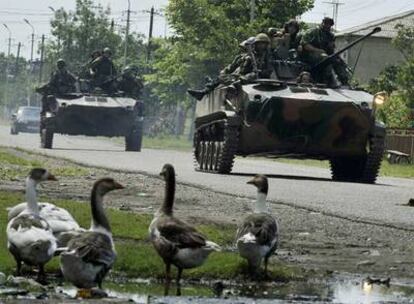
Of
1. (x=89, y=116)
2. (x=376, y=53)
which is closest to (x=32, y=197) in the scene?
(x=89, y=116)

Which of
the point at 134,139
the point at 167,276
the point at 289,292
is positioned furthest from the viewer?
the point at 134,139

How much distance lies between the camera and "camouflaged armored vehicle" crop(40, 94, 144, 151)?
48.7 m

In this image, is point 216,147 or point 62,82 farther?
point 62,82

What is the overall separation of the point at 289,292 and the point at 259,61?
22.1 metres

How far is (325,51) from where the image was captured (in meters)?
34.0

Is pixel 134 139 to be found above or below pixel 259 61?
below

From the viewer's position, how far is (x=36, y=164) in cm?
3266

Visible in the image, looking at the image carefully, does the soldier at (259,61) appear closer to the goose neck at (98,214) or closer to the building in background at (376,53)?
the goose neck at (98,214)

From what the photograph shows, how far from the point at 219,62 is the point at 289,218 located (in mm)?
51950

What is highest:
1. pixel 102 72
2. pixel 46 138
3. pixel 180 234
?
pixel 102 72

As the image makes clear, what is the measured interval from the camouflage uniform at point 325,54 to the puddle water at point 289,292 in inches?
862

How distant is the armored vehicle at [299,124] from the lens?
31453mm

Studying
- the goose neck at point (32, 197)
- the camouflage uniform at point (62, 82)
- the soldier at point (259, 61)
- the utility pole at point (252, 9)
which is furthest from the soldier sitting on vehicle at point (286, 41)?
the utility pole at point (252, 9)

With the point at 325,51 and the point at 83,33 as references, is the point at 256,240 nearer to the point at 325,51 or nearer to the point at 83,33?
the point at 325,51
